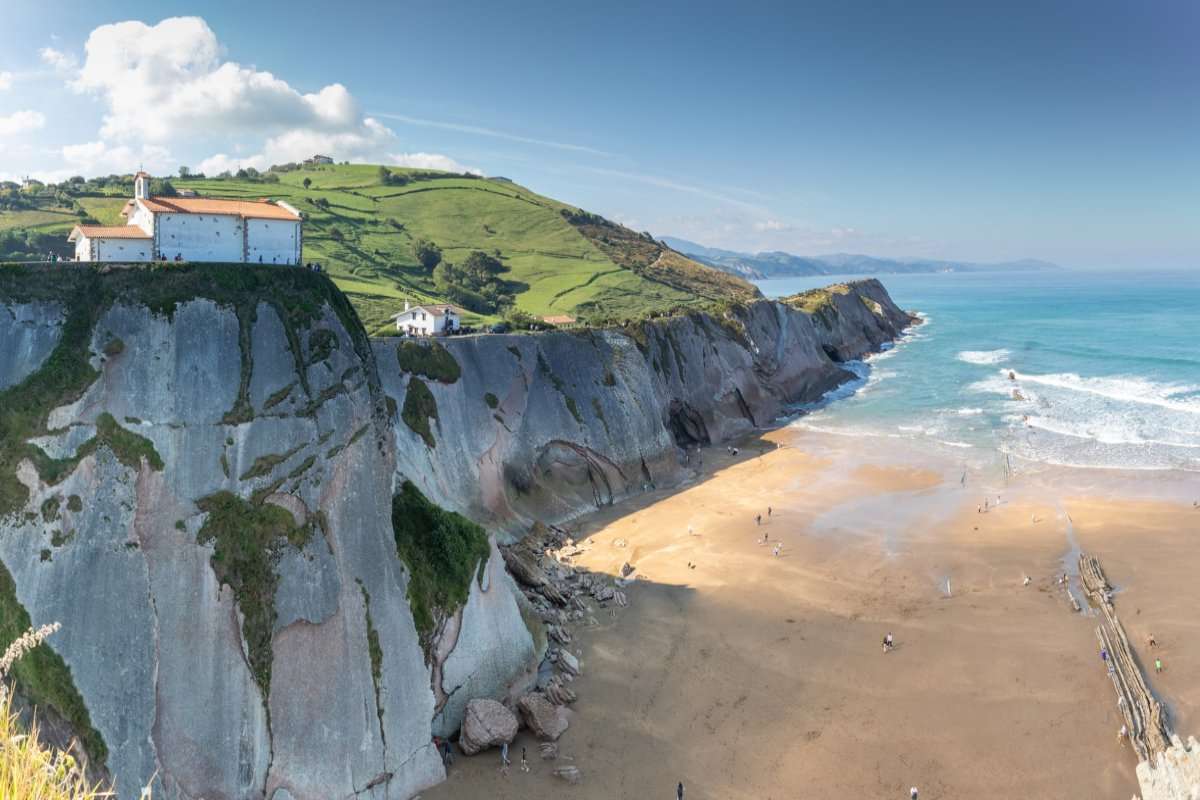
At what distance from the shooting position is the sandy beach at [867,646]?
82.7 feet

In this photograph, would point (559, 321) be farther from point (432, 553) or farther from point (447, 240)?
point (447, 240)

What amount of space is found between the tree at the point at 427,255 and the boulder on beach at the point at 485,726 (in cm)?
8573

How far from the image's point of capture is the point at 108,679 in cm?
2034

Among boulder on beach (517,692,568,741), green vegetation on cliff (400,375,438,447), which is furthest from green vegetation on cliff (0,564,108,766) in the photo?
green vegetation on cliff (400,375,438,447)

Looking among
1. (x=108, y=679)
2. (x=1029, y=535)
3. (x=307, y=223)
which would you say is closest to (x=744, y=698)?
(x=108, y=679)

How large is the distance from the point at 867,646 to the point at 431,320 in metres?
34.5

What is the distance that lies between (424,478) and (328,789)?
1607 centimetres

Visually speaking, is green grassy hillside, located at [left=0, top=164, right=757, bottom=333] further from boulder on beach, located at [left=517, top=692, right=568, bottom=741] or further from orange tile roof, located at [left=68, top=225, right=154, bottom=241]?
boulder on beach, located at [left=517, top=692, right=568, bottom=741]

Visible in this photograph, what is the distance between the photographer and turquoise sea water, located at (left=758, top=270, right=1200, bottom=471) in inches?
2355

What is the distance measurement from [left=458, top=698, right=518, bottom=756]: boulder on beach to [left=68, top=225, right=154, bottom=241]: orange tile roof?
888 inches

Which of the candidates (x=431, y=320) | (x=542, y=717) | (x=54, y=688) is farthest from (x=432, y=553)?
(x=431, y=320)

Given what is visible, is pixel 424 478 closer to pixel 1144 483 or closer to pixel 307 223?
pixel 1144 483

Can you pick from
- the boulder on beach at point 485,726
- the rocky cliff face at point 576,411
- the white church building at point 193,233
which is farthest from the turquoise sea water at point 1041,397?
the white church building at point 193,233

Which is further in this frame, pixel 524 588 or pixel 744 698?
pixel 524 588
